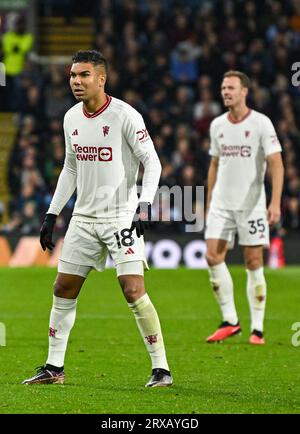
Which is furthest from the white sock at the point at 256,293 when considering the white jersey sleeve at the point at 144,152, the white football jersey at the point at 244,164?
the white jersey sleeve at the point at 144,152

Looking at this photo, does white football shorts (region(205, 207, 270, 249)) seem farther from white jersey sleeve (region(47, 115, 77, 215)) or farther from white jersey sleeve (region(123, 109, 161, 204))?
white jersey sleeve (region(123, 109, 161, 204))

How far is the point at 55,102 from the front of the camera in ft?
79.0

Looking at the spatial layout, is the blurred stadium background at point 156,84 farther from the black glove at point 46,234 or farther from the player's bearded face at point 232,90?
the black glove at point 46,234

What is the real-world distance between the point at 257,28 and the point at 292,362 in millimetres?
16732

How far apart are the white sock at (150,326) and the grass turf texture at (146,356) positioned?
0.23 meters

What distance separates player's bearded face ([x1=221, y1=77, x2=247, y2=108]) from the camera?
424 inches

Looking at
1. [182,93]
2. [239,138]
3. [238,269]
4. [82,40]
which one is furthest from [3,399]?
[82,40]

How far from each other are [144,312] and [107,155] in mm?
1081

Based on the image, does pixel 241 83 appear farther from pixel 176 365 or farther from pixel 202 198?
pixel 202 198

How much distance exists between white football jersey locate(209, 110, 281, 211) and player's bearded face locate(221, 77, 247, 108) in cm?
22

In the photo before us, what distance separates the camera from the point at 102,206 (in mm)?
7891

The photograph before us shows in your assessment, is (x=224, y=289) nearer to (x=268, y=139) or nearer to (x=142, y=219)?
(x=268, y=139)

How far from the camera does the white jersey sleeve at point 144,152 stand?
7.63 m

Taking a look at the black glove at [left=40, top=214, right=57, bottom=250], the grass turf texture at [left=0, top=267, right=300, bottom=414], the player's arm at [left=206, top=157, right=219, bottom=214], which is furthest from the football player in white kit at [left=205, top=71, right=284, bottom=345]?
the black glove at [left=40, top=214, right=57, bottom=250]
